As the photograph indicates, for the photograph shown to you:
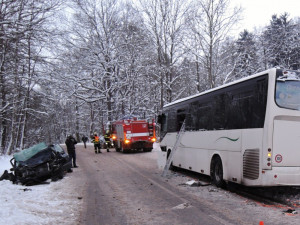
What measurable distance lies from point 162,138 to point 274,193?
778 centimetres

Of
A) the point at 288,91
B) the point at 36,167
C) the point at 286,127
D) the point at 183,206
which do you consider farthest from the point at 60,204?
the point at 288,91

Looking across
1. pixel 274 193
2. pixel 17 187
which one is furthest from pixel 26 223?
pixel 274 193

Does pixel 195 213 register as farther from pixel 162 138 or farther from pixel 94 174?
pixel 162 138

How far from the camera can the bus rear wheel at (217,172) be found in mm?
9408

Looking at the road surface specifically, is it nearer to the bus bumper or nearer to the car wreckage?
the bus bumper

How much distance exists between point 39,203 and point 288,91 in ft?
22.3

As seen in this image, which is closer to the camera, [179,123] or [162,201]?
[162,201]

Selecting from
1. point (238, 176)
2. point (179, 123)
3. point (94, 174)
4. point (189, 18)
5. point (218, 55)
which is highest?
point (189, 18)

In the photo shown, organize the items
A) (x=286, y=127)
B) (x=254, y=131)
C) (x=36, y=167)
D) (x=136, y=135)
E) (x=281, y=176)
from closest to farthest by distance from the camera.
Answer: (x=281, y=176)
(x=286, y=127)
(x=254, y=131)
(x=36, y=167)
(x=136, y=135)

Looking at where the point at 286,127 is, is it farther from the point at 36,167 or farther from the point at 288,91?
the point at 36,167

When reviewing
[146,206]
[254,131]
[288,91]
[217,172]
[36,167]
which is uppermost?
[288,91]

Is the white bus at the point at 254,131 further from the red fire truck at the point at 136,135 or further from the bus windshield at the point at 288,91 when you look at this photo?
the red fire truck at the point at 136,135

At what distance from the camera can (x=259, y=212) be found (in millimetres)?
6559

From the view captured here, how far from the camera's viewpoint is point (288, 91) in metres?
7.39
